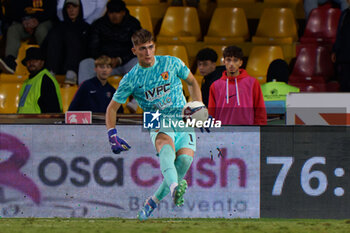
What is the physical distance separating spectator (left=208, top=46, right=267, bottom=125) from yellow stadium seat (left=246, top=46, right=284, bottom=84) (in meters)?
3.28

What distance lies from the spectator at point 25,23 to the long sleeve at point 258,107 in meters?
4.72

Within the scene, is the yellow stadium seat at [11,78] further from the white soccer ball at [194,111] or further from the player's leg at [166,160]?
the white soccer ball at [194,111]

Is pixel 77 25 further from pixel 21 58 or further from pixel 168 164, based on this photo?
pixel 168 164

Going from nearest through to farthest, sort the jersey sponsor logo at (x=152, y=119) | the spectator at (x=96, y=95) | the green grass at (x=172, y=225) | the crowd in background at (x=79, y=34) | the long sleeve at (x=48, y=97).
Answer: the jersey sponsor logo at (x=152, y=119) → the green grass at (x=172, y=225) → the spectator at (x=96, y=95) → the long sleeve at (x=48, y=97) → the crowd in background at (x=79, y=34)

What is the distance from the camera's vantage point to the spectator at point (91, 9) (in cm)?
1055

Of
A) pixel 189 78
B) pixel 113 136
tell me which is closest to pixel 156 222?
pixel 113 136

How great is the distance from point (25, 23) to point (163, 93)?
545cm

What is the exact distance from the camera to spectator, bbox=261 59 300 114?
8.19m

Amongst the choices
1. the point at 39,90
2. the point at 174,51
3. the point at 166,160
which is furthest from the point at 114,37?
the point at 166,160

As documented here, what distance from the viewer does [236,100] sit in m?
7.17

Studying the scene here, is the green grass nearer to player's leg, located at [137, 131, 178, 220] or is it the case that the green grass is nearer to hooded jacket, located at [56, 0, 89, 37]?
player's leg, located at [137, 131, 178, 220]

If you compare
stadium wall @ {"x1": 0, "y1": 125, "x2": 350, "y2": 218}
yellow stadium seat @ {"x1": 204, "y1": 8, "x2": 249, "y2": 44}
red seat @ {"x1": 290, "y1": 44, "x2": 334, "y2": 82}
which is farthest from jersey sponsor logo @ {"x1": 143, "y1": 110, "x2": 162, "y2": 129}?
yellow stadium seat @ {"x1": 204, "y1": 8, "x2": 249, "y2": 44}

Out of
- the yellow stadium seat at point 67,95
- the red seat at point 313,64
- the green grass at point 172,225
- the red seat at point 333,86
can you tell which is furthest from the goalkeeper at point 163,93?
the red seat at point 313,64

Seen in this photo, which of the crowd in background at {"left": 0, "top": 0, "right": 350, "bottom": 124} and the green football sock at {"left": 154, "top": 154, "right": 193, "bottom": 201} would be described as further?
the crowd in background at {"left": 0, "top": 0, "right": 350, "bottom": 124}
